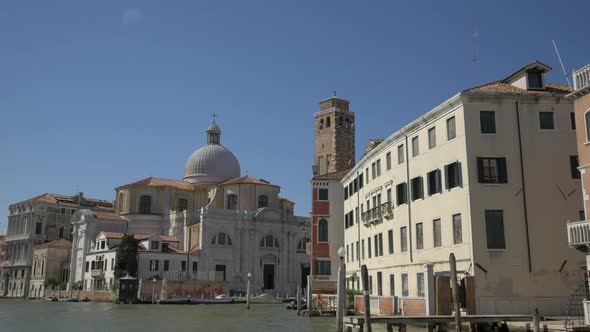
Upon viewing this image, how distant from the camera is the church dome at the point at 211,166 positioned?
265 ft

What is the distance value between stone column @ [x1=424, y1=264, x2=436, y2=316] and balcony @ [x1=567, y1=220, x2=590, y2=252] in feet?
20.6

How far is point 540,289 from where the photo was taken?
22016 mm

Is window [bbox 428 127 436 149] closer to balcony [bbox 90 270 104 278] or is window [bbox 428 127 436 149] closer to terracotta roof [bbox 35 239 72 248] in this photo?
balcony [bbox 90 270 104 278]

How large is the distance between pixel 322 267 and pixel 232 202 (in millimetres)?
35436

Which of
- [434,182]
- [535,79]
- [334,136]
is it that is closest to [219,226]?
[334,136]

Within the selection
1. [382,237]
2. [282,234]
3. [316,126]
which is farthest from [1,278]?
[382,237]

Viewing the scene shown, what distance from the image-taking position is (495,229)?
73.7ft

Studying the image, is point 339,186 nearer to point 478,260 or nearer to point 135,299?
point 478,260

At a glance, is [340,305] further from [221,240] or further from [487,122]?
[221,240]

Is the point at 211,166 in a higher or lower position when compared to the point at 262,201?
higher

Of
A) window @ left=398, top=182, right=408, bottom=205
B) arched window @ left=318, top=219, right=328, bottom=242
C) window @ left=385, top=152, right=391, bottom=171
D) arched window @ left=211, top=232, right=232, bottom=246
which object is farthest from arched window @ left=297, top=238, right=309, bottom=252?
window @ left=398, top=182, right=408, bottom=205

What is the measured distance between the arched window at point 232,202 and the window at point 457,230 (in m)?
52.9

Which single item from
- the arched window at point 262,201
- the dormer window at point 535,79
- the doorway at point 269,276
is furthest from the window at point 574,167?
the arched window at point 262,201

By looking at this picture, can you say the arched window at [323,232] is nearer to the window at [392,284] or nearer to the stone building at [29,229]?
the window at [392,284]
